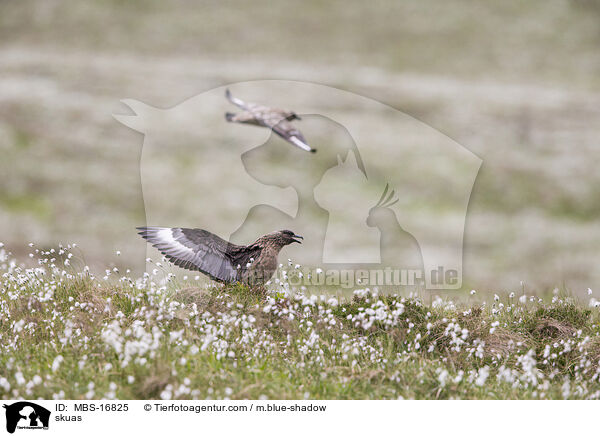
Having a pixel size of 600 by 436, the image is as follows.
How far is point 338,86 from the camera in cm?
2358

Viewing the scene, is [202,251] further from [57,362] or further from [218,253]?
[57,362]

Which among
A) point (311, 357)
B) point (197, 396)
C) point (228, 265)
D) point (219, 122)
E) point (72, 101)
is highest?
point (72, 101)

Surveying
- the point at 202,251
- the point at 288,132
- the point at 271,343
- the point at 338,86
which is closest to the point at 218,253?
the point at 202,251

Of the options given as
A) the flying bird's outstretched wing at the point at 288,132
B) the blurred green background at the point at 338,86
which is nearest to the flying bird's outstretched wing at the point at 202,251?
the flying bird's outstretched wing at the point at 288,132

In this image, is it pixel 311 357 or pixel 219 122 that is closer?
pixel 311 357

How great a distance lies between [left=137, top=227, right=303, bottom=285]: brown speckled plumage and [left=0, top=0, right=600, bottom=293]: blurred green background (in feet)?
10.7

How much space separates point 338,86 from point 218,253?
16.5 m

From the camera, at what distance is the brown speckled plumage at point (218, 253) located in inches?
320

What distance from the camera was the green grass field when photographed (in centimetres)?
690

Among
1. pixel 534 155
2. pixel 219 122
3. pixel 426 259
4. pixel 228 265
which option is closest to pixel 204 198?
pixel 219 122

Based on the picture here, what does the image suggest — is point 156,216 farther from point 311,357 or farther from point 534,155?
point 534,155

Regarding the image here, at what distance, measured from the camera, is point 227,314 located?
25.8 ft

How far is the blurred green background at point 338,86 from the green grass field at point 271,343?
2682mm

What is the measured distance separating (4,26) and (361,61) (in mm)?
16472
